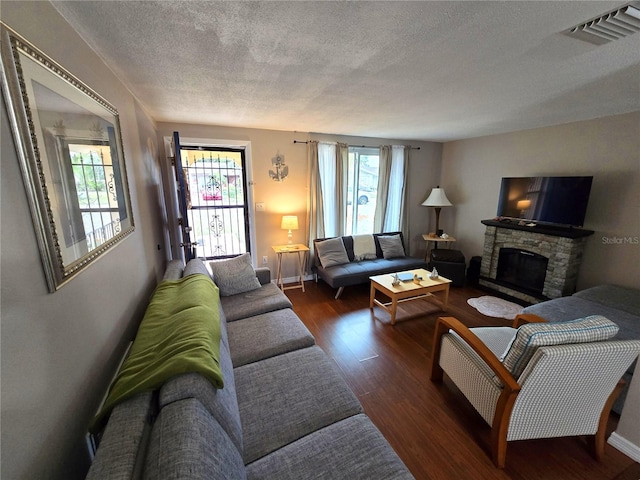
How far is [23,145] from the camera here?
2.48 ft

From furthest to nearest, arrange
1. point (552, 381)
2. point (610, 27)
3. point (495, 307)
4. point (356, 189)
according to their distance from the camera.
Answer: point (356, 189), point (495, 307), point (552, 381), point (610, 27)

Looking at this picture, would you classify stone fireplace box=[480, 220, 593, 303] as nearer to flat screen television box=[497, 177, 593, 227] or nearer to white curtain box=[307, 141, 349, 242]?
flat screen television box=[497, 177, 593, 227]

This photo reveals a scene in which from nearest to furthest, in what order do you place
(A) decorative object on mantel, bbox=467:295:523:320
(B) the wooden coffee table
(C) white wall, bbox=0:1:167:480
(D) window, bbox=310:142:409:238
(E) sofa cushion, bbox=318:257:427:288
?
(C) white wall, bbox=0:1:167:480 < (B) the wooden coffee table < (A) decorative object on mantel, bbox=467:295:523:320 < (E) sofa cushion, bbox=318:257:427:288 < (D) window, bbox=310:142:409:238

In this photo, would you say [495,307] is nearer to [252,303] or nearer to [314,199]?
[314,199]

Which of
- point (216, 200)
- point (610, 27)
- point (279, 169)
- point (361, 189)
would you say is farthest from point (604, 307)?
point (216, 200)

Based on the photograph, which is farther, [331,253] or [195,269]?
[331,253]

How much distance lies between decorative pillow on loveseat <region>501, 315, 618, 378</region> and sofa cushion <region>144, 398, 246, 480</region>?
1428 millimetres

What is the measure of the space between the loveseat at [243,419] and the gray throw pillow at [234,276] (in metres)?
0.62

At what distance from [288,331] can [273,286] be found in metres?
0.96

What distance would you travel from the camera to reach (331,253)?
12.7 feet

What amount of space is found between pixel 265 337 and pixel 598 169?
4.13 m

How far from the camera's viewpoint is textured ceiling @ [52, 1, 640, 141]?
3.53 feet

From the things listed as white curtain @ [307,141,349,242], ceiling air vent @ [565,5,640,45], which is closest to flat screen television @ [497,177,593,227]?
ceiling air vent @ [565,5,640,45]

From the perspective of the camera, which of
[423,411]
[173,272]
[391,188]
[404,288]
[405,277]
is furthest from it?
[391,188]
